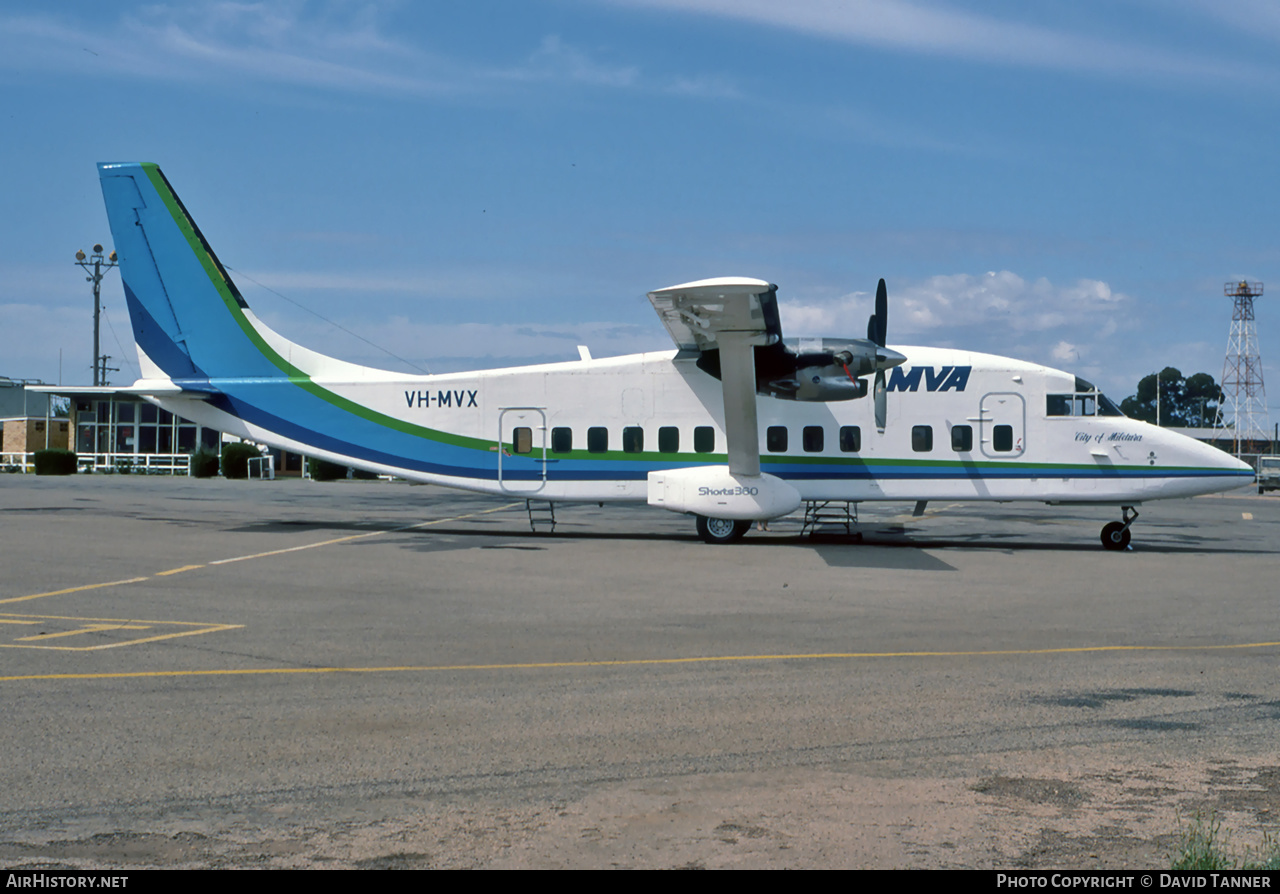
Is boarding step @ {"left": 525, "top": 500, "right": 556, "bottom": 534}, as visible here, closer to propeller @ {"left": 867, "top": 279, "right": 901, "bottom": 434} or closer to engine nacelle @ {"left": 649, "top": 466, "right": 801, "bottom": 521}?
engine nacelle @ {"left": 649, "top": 466, "right": 801, "bottom": 521}

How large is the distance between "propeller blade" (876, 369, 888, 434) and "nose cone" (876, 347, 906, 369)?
0.15 metres

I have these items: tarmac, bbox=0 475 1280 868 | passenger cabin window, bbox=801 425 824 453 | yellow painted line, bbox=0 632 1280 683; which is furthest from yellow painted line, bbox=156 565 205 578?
passenger cabin window, bbox=801 425 824 453

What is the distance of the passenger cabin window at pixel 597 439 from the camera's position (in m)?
22.5

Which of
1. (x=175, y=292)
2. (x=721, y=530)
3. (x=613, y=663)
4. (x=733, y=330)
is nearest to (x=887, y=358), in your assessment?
(x=733, y=330)

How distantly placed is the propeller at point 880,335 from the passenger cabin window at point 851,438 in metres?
0.49

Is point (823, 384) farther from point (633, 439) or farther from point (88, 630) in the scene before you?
point (88, 630)

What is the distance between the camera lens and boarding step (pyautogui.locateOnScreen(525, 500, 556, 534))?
23828mm

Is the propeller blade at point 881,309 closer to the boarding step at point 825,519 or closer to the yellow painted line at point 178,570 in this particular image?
the boarding step at point 825,519

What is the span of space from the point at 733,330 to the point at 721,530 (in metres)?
4.84

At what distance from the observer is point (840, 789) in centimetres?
563

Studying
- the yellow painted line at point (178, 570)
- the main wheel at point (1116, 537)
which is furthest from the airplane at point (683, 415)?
the yellow painted line at point (178, 570)

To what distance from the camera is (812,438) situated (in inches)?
856
